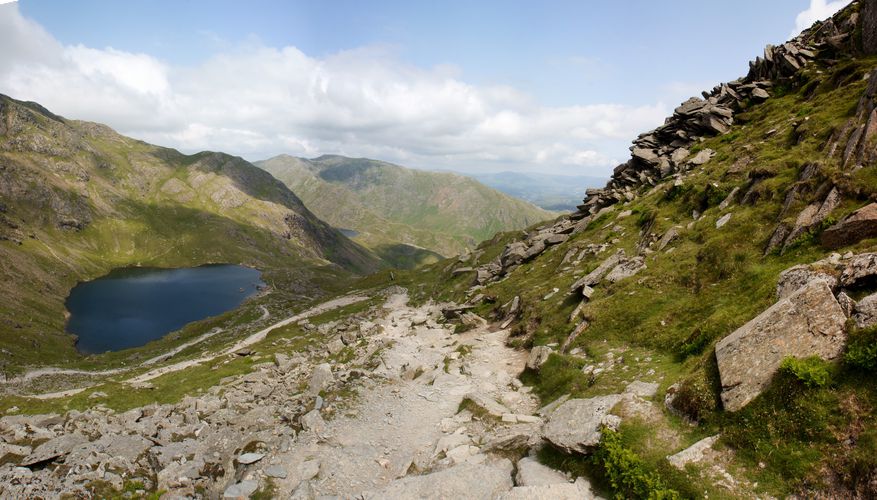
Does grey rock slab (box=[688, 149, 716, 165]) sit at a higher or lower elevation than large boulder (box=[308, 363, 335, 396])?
higher

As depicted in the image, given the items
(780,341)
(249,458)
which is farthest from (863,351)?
(249,458)

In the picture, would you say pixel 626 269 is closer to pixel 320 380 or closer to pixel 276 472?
pixel 320 380

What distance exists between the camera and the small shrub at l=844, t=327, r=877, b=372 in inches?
456

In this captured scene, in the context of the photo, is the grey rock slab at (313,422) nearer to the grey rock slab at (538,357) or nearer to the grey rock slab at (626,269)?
the grey rock slab at (538,357)

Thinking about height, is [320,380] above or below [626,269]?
below

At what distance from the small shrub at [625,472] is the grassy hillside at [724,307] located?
9 cm

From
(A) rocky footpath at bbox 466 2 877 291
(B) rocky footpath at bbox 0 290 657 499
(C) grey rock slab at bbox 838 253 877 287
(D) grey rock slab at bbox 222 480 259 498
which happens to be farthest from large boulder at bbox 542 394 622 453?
(A) rocky footpath at bbox 466 2 877 291

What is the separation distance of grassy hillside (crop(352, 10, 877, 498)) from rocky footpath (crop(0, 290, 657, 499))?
2080 millimetres

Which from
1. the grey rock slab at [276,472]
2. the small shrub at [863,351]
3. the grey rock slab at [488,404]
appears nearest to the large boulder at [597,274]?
the grey rock slab at [488,404]

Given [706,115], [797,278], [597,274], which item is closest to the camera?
[797,278]

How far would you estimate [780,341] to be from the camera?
14.1 meters

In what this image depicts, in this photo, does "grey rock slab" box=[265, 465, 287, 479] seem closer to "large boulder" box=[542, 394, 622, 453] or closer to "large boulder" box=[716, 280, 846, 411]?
"large boulder" box=[542, 394, 622, 453]

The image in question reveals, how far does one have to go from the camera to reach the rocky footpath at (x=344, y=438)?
57.7 feet

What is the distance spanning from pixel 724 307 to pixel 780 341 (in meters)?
7.65
